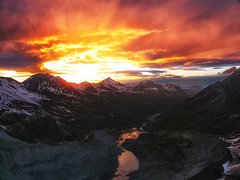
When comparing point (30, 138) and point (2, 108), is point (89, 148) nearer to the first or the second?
point (30, 138)

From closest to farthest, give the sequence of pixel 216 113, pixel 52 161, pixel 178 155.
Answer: pixel 52 161 → pixel 178 155 → pixel 216 113

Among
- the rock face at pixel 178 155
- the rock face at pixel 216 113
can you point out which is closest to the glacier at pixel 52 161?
the rock face at pixel 178 155

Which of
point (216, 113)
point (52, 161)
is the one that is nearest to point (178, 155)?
point (52, 161)

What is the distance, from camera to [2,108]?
130 meters

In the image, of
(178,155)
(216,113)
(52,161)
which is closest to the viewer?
(52,161)

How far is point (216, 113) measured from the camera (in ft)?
448

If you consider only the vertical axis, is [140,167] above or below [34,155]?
below

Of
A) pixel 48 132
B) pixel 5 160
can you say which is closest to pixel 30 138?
pixel 48 132

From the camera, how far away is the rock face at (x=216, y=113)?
109162 mm

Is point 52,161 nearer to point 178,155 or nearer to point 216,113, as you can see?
point 178,155

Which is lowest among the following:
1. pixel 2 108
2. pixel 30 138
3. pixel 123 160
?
pixel 123 160

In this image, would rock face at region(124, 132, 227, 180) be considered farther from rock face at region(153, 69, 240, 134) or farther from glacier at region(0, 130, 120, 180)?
glacier at region(0, 130, 120, 180)

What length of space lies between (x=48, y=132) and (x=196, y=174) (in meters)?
87.4

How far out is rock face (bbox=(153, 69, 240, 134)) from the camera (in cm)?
10916
